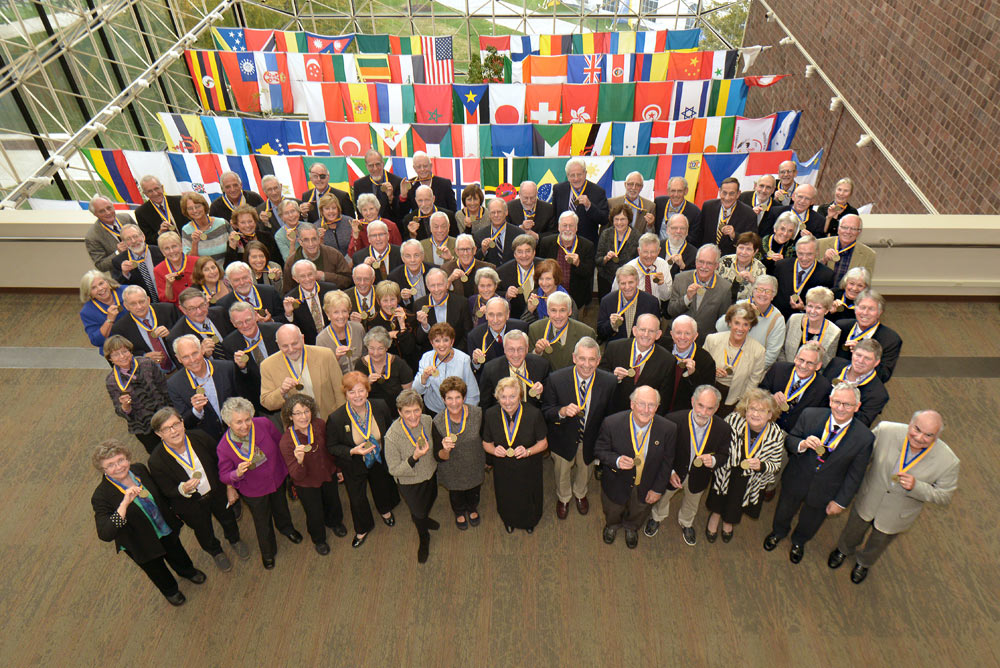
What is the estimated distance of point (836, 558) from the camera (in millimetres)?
3918

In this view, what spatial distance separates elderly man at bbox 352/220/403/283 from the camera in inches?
200

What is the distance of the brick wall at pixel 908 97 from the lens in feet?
20.9

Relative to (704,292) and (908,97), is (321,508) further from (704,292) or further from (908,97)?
(908,97)

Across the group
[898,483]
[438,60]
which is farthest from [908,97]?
[438,60]

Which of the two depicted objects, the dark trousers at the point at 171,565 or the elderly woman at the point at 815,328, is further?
the elderly woman at the point at 815,328

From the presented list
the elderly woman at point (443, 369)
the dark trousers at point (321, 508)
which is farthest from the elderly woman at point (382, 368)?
Answer: the dark trousers at point (321, 508)

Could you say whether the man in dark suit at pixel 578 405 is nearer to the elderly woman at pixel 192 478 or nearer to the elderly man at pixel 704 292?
the elderly man at pixel 704 292

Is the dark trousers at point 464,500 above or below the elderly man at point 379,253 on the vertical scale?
below

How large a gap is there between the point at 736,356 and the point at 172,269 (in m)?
4.60

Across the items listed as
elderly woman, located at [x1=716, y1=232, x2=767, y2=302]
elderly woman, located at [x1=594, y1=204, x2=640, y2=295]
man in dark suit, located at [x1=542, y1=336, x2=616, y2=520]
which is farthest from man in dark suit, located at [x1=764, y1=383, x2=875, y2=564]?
elderly woman, located at [x1=594, y1=204, x2=640, y2=295]

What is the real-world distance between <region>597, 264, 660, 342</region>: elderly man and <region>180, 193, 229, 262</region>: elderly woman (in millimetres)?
3676

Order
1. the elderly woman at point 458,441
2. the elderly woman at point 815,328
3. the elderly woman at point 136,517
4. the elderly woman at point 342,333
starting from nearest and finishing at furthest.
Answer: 1. the elderly woman at point 136,517
2. the elderly woman at point 458,441
3. the elderly woman at point 815,328
4. the elderly woman at point 342,333

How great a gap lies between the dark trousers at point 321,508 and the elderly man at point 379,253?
192 centimetres

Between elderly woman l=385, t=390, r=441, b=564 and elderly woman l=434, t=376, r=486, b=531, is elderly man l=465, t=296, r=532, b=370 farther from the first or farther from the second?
elderly woman l=385, t=390, r=441, b=564
